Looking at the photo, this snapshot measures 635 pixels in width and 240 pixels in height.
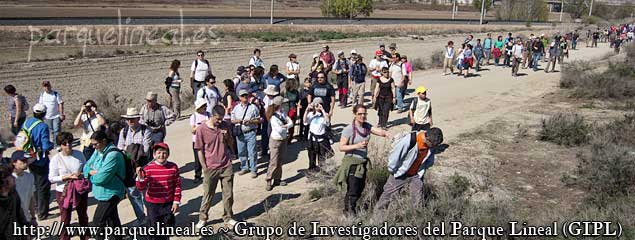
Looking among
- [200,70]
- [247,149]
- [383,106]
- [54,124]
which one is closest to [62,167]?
[247,149]

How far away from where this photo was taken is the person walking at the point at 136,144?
6820 millimetres

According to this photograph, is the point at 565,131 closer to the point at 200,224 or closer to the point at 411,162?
the point at 411,162

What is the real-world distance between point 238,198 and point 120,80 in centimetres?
1688

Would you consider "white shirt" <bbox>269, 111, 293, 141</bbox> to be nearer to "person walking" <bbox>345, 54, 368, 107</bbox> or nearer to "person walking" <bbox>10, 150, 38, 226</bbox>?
"person walking" <bbox>10, 150, 38, 226</bbox>

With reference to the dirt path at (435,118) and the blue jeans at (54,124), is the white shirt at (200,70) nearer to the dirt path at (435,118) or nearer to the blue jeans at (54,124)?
the dirt path at (435,118)

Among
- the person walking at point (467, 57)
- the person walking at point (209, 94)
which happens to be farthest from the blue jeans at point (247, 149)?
the person walking at point (467, 57)

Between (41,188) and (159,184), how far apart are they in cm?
241

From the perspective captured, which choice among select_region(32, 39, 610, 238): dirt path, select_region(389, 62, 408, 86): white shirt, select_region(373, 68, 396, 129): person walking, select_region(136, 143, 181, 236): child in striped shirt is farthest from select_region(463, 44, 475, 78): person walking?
select_region(136, 143, 181, 236): child in striped shirt

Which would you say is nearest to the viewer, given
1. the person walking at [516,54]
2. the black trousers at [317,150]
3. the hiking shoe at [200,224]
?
the hiking shoe at [200,224]

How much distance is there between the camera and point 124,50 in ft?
111

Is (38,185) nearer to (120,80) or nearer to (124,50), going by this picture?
(120,80)

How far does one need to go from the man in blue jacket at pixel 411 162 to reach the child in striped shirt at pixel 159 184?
236 cm

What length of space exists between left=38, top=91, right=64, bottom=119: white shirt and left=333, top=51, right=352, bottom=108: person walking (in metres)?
6.44

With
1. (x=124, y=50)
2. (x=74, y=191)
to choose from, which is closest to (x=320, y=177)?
(x=74, y=191)
